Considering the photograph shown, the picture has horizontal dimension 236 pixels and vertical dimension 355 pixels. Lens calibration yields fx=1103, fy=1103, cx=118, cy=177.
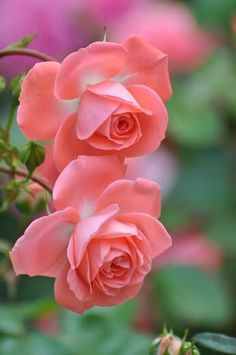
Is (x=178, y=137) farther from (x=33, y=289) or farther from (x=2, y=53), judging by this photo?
(x=2, y=53)

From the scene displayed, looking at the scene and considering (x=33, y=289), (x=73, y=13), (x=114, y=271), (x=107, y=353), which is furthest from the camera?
(x=73, y=13)

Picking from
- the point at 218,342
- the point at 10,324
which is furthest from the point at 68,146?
the point at 10,324

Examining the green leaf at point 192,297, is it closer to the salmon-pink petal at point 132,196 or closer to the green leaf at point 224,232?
the green leaf at point 224,232

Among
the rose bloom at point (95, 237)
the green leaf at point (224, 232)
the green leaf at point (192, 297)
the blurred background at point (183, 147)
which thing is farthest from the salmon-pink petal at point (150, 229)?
the green leaf at point (224, 232)

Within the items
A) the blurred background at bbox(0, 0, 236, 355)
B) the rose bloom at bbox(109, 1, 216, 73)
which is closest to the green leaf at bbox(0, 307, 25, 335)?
the blurred background at bbox(0, 0, 236, 355)

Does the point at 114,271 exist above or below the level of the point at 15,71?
above

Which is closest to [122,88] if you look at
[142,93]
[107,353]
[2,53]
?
[142,93]
